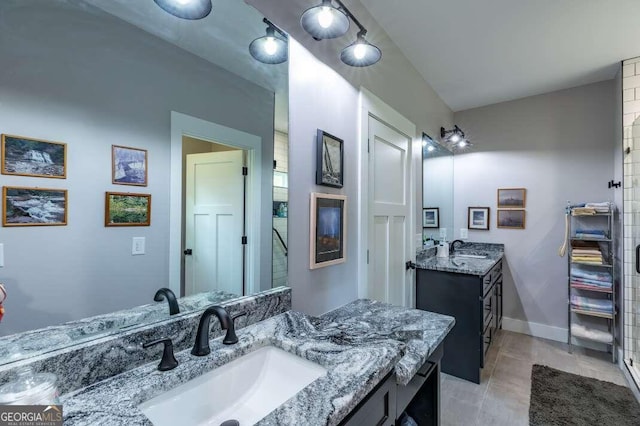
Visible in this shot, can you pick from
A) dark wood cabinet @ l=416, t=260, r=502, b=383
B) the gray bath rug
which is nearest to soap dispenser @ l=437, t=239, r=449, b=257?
dark wood cabinet @ l=416, t=260, r=502, b=383

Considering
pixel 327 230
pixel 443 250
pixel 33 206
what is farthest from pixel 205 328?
pixel 443 250

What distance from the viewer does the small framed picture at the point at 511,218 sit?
3.36 metres

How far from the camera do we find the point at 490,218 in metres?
3.55

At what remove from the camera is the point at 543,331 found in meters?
3.24

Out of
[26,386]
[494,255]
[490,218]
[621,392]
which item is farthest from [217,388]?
[490,218]

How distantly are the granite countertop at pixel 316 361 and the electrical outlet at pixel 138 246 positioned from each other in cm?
33

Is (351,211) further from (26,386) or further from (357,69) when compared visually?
(26,386)

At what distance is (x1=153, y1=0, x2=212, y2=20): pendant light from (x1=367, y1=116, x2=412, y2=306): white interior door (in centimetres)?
115

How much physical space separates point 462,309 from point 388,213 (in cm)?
103

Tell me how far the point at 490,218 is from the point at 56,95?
3919 mm

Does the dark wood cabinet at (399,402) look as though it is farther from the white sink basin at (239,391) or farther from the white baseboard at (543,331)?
the white baseboard at (543,331)

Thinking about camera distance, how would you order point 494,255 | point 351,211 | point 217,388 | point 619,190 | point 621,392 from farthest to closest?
point 494,255 → point 619,190 → point 621,392 → point 351,211 → point 217,388

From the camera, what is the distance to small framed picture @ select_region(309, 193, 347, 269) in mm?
1461

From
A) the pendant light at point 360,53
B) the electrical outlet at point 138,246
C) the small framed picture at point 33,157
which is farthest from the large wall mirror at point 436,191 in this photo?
the small framed picture at point 33,157
